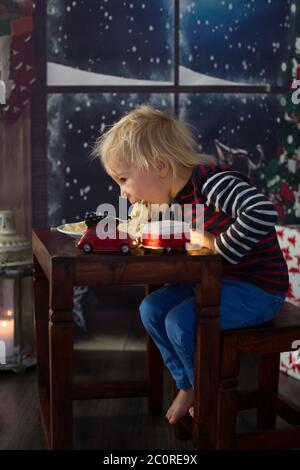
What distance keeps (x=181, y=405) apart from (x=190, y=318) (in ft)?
0.97

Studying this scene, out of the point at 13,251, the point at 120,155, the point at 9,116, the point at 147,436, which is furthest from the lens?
the point at 9,116

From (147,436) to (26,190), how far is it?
1339 mm

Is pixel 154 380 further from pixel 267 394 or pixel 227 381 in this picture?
pixel 227 381

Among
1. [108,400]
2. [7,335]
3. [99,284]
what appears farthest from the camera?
[7,335]

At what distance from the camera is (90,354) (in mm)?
2916

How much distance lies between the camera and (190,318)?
66.3 inches

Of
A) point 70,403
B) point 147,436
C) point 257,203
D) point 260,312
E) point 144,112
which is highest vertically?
point 144,112

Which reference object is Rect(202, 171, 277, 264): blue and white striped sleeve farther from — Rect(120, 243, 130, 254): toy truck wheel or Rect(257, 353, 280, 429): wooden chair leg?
Rect(257, 353, 280, 429): wooden chair leg

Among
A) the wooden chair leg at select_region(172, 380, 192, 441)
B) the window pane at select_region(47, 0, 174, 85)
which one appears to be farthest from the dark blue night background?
the wooden chair leg at select_region(172, 380, 192, 441)

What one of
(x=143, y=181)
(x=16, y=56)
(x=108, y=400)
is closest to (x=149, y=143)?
(x=143, y=181)

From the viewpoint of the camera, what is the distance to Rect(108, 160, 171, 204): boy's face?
71.8 inches
